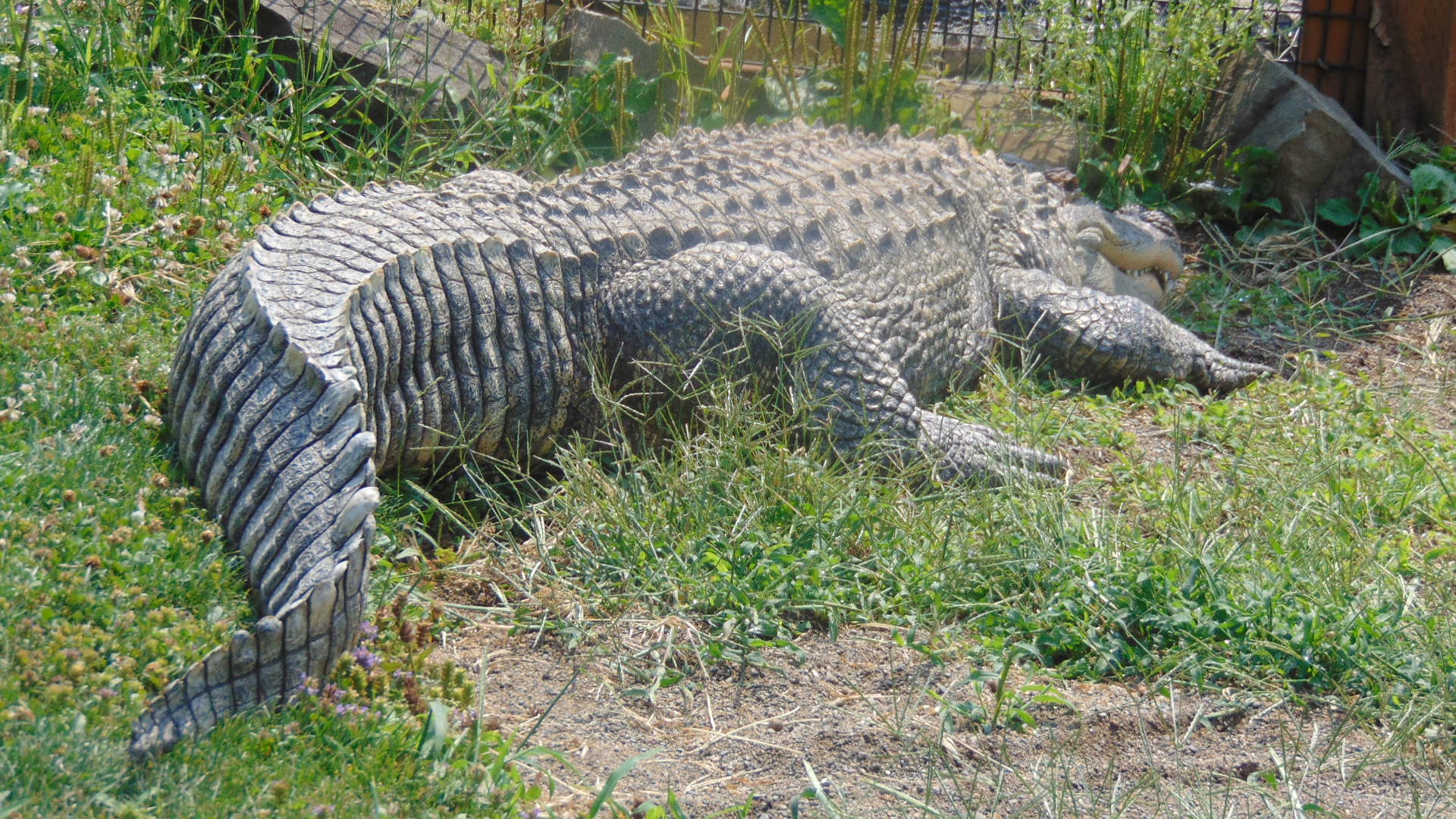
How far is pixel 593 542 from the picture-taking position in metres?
3.20

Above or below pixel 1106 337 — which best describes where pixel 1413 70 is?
above

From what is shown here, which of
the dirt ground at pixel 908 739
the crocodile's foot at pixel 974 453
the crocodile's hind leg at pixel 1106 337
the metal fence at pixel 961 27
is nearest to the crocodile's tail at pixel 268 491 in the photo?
the dirt ground at pixel 908 739

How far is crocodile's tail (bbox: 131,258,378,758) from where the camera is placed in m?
2.07

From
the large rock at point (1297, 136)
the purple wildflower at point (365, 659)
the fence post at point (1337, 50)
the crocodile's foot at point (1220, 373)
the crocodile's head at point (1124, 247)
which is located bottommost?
the crocodile's foot at point (1220, 373)

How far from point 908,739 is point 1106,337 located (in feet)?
8.52

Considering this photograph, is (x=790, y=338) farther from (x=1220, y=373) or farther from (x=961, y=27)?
(x=961, y=27)

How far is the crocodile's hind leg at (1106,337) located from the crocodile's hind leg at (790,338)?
1.04m

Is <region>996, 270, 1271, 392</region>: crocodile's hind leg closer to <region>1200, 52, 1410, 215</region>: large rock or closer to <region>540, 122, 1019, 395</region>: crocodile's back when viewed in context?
<region>540, 122, 1019, 395</region>: crocodile's back

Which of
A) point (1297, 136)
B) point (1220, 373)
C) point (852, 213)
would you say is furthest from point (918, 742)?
point (1297, 136)

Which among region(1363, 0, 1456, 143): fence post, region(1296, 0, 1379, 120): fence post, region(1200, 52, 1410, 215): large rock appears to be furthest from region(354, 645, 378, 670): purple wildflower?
region(1296, 0, 1379, 120): fence post

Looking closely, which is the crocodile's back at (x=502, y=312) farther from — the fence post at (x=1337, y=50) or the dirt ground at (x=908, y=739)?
the fence post at (x=1337, y=50)

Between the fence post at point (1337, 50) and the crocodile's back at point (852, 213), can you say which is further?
the fence post at point (1337, 50)

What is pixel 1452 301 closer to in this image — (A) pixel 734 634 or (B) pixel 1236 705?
(B) pixel 1236 705

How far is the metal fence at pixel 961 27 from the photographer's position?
6273 mm
